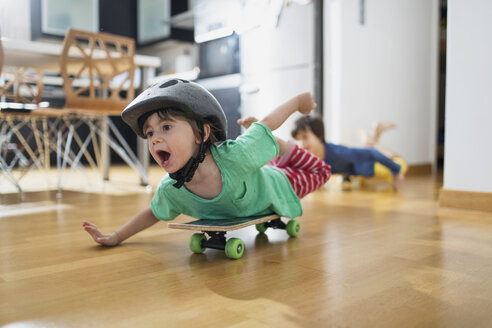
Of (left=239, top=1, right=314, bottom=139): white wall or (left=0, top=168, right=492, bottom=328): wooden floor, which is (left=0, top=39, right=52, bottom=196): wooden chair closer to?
(left=0, top=168, right=492, bottom=328): wooden floor

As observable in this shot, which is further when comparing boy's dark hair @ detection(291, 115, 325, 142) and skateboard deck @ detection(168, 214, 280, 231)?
boy's dark hair @ detection(291, 115, 325, 142)

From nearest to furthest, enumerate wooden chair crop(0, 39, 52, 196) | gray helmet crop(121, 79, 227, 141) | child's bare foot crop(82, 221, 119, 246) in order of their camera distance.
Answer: gray helmet crop(121, 79, 227, 141) → child's bare foot crop(82, 221, 119, 246) → wooden chair crop(0, 39, 52, 196)

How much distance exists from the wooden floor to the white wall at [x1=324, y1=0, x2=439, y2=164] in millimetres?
1764

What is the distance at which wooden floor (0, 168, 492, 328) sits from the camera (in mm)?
750

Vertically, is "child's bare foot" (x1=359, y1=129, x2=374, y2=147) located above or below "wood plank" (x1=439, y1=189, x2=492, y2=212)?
above

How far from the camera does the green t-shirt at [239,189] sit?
1.15 meters

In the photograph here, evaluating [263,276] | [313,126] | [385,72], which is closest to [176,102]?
[263,276]

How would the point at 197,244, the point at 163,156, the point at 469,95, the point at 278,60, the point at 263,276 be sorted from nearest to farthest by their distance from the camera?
the point at 263,276 < the point at 163,156 < the point at 197,244 < the point at 469,95 < the point at 278,60

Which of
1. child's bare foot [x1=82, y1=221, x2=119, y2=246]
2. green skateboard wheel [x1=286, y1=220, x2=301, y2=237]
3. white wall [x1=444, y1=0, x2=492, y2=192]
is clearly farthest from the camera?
white wall [x1=444, y1=0, x2=492, y2=192]

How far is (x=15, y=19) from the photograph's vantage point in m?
5.11

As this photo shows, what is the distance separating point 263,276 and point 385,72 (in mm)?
3049

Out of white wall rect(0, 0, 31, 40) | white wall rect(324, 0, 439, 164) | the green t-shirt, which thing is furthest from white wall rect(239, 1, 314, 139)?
white wall rect(0, 0, 31, 40)

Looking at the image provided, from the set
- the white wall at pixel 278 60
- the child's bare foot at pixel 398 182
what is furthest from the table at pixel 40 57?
the child's bare foot at pixel 398 182

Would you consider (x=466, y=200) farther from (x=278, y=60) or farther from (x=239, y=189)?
(x=278, y=60)
